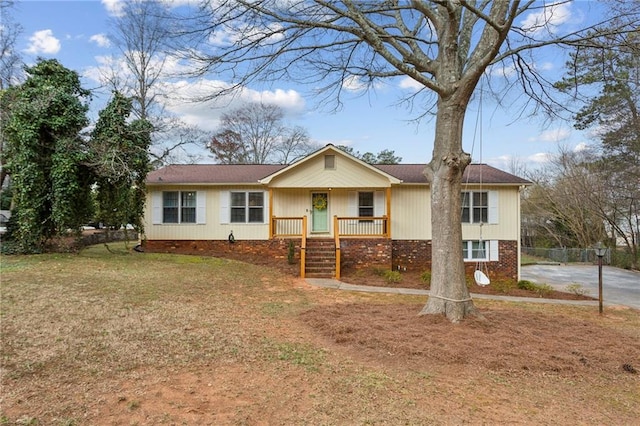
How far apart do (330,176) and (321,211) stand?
1718 millimetres

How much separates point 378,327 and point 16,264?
989 centimetres

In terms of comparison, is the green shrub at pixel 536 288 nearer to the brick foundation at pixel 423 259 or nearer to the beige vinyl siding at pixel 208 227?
the brick foundation at pixel 423 259

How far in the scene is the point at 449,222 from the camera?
251 inches

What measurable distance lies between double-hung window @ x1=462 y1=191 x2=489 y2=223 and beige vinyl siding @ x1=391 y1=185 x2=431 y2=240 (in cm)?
172

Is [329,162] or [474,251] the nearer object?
[329,162]

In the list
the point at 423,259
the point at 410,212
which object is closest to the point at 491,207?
the point at 410,212

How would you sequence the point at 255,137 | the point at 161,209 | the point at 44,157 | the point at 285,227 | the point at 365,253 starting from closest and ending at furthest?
the point at 44,157, the point at 365,253, the point at 285,227, the point at 161,209, the point at 255,137

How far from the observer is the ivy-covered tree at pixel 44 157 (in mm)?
10922

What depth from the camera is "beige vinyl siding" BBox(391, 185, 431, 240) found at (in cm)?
1505

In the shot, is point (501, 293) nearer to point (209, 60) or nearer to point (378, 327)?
point (378, 327)

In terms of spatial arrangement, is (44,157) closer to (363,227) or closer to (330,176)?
(330,176)

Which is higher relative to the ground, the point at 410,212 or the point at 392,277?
the point at 410,212

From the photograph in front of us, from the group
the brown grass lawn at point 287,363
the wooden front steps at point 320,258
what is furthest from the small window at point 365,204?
the brown grass lawn at point 287,363

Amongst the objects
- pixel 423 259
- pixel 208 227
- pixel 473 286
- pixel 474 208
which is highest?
pixel 474 208
